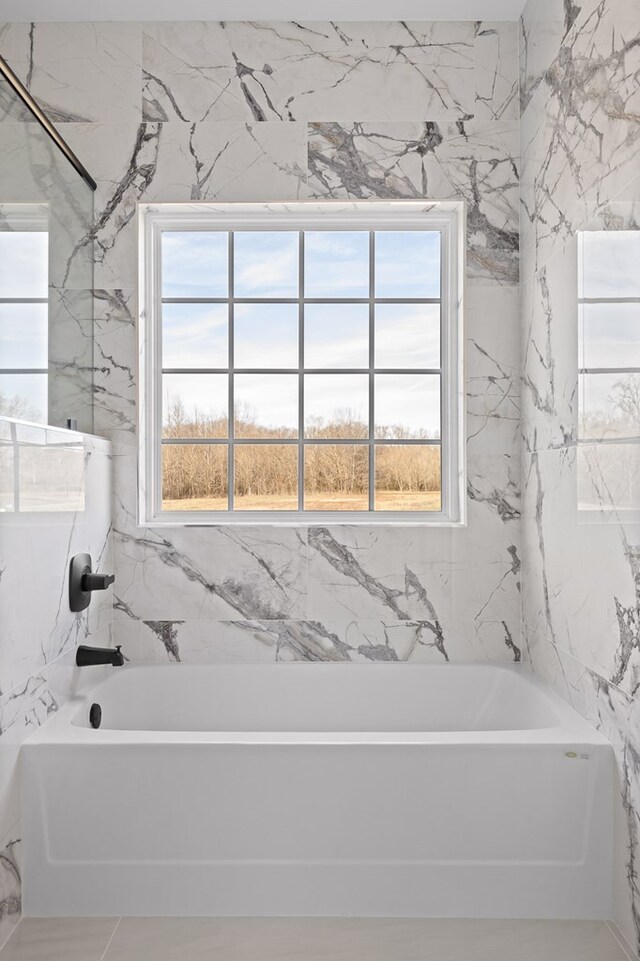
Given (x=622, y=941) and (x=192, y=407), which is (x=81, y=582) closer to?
(x=192, y=407)

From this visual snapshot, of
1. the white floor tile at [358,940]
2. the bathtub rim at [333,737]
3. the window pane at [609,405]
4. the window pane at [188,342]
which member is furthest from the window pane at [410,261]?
the white floor tile at [358,940]

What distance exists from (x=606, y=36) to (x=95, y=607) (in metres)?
2.19

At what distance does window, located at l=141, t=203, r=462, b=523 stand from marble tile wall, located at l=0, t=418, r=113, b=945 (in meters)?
0.53

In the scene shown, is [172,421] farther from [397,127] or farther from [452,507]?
[397,127]

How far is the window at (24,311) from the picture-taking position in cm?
180

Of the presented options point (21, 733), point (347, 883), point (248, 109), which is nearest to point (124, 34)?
point (248, 109)

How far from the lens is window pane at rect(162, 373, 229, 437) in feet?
8.99

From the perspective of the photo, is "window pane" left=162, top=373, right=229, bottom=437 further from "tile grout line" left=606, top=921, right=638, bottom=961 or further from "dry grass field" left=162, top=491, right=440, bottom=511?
"tile grout line" left=606, top=921, right=638, bottom=961

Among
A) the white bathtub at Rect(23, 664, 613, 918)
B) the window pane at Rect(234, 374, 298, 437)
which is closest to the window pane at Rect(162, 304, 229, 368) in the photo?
the window pane at Rect(234, 374, 298, 437)

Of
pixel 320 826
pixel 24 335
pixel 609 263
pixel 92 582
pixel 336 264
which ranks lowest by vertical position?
pixel 320 826

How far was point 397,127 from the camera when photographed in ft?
8.37

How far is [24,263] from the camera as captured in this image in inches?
74.6

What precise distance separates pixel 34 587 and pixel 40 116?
50.7 inches

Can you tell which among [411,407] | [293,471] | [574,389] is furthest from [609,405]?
[293,471]
